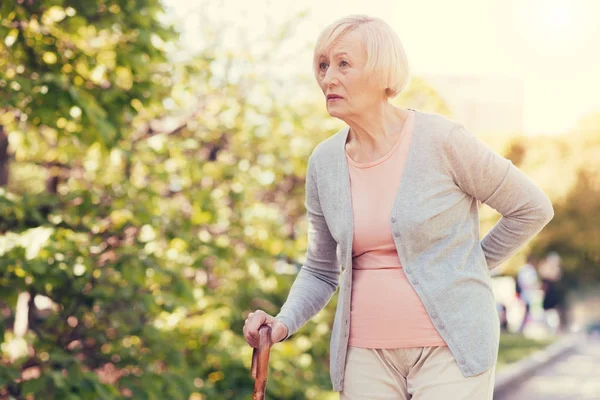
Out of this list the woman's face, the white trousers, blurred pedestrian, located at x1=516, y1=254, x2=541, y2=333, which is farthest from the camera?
blurred pedestrian, located at x1=516, y1=254, x2=541, y2=333

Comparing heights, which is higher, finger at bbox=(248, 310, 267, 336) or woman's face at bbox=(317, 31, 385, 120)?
woman's face at bbox=(317, 31, 385, 120)

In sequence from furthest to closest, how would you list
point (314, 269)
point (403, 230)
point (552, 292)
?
point (552, 292) → point (314, 269) → point (403, 230)

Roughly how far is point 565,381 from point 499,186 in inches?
420

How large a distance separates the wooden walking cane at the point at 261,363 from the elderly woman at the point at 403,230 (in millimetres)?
28

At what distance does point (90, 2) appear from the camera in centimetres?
452

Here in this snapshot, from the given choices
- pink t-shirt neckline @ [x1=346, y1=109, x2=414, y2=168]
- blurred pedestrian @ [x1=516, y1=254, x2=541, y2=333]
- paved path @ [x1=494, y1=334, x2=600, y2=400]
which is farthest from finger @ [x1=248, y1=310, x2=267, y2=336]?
blurred pedestrian @ [x1=516, y1=254, x2=541, y2=333]

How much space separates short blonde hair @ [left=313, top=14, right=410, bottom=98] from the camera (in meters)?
2.65

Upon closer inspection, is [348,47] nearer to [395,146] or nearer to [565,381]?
[395,146]

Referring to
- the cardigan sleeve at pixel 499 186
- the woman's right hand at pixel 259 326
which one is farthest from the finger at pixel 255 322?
the cardigan sleeve at pixel 499 186

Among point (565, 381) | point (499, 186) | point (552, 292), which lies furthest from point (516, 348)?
point (499, 186)

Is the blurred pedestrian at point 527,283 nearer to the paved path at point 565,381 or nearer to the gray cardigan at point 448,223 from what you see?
the paved path at point 565,381

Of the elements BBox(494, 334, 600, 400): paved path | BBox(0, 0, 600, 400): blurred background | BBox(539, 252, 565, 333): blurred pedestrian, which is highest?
BBox(0, 0, 600, 400): blurred background

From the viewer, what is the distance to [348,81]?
105 inches

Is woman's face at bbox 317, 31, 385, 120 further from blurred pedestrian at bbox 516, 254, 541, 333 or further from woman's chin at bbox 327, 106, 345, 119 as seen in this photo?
blurred pedestrian at bbox 516, 254, 541, 333
